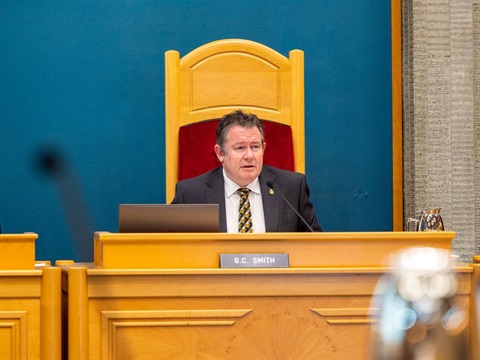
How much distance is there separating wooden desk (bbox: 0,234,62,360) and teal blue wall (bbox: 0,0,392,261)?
165 centimetres

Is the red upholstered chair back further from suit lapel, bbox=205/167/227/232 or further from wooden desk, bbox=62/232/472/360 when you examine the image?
wooden desk, bbox=62/232/472/360

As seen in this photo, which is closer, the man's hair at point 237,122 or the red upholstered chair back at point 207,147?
the man's hair at point 237,122

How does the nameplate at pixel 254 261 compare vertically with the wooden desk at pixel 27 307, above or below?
above

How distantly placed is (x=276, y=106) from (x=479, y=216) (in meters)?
1.21

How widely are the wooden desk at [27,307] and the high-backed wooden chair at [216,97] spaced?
1292 mm

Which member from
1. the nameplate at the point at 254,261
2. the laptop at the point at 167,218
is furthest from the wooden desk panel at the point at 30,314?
the nameplate at the point at 254,261

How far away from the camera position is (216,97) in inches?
120

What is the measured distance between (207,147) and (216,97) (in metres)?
0.21

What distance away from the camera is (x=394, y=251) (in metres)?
1.86

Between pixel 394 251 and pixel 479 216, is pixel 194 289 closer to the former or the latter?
pixel 394 251

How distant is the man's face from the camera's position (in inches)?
110

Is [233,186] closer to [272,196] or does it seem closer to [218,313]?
[272,196]

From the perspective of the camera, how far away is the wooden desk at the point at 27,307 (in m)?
1.70

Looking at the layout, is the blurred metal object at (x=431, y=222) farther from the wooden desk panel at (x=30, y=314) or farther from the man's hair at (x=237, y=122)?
the wooden desk panel at (x=30, y=314)
